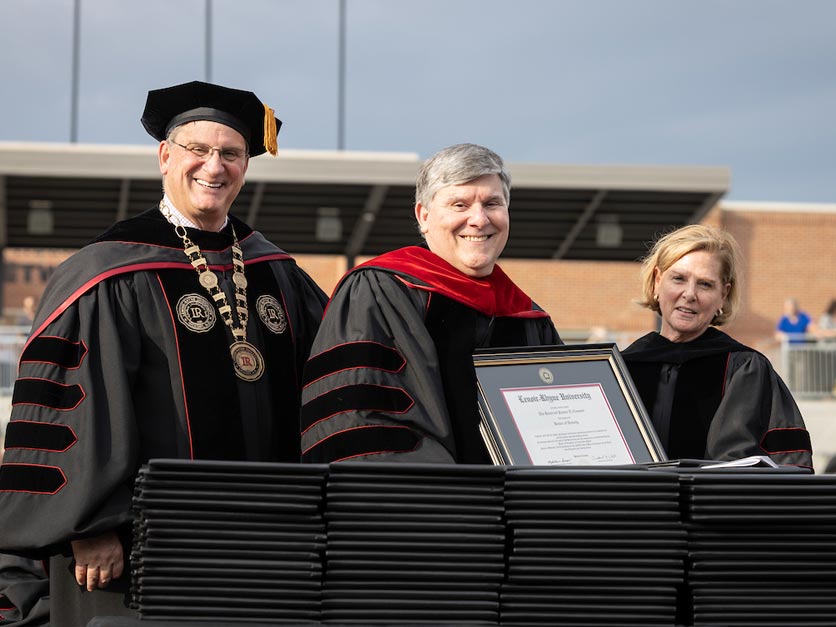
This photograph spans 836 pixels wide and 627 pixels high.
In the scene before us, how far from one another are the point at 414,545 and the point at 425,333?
101cm

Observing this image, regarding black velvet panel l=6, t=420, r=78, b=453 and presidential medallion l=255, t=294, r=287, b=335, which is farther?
presidential medallion l=255, t=294, r=287, b=335

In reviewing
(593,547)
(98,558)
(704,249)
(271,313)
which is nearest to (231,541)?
(593,547)

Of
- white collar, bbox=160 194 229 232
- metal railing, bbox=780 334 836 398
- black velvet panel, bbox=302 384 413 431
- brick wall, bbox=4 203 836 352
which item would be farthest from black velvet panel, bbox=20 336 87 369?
brick wall, bbox=4 203 836 352

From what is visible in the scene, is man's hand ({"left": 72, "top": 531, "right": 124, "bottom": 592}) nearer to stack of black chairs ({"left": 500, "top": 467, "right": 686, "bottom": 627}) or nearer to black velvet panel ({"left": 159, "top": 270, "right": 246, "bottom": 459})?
black velvet panel ({"left": 159, "top": 270, "right": 246, "bottom": 459})

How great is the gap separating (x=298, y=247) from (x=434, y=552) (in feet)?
46.7

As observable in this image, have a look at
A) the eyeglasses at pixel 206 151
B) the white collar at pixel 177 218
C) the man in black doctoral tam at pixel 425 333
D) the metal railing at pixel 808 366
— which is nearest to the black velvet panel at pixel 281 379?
the white collar at pixel 177 218

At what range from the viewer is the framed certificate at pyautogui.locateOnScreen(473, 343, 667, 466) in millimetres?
2809

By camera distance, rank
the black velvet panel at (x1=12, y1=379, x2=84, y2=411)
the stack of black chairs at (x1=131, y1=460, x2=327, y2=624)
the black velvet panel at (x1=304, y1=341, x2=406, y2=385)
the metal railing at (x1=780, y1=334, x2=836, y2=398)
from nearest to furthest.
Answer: the stack of black chairs at (x1=131, y1=460, x2=327, y2=624)
the black velvet panel at (x1=304, y1=341, x2=406, y2=385)
the black velvet panel at (x1=12, y1=379, x2=84, y2=411)
the metal railing at (x1=780, y1=334, x2=836, y2=398)

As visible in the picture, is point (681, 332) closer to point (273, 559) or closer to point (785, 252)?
point (273, 559)

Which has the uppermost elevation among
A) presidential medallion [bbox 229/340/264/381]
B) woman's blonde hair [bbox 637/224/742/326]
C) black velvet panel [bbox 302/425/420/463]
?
woman's blonde hair [bbox 637/224/742/326]

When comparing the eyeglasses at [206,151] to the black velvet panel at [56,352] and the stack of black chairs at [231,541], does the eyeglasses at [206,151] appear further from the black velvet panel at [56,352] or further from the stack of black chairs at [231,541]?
the stack of black chairs at [231,541]

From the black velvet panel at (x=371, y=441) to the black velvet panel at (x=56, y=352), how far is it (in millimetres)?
898

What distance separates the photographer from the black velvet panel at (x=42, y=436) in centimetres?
329

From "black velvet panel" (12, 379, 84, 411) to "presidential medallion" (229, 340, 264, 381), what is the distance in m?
0.55
